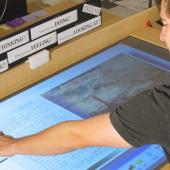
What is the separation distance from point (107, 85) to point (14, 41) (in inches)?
12.6

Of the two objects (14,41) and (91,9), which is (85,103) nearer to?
(14,41)

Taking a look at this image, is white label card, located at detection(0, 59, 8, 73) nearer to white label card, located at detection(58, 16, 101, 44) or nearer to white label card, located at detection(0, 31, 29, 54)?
white label card, located at detection(0, 31, 29, 54)

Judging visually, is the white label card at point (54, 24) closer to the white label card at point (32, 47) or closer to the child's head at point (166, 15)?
the white label card at point (32, 47)

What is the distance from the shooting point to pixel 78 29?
4.80ft

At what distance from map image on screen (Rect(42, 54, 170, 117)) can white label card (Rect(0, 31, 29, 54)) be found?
169 millimetres

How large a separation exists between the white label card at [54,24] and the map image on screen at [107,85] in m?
0.17

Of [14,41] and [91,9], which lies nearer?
[14,41]

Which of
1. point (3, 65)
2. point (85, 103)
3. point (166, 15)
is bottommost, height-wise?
point (85, 103)

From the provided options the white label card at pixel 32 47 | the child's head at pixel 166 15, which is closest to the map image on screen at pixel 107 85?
the white label card at pixel 32 47

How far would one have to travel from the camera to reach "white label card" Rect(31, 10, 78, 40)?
4.27 feet

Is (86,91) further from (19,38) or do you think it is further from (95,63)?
(19,38)

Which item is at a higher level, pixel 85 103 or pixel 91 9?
pixel 91 9

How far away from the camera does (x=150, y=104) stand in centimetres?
78

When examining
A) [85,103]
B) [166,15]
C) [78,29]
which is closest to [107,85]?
[85,103]
